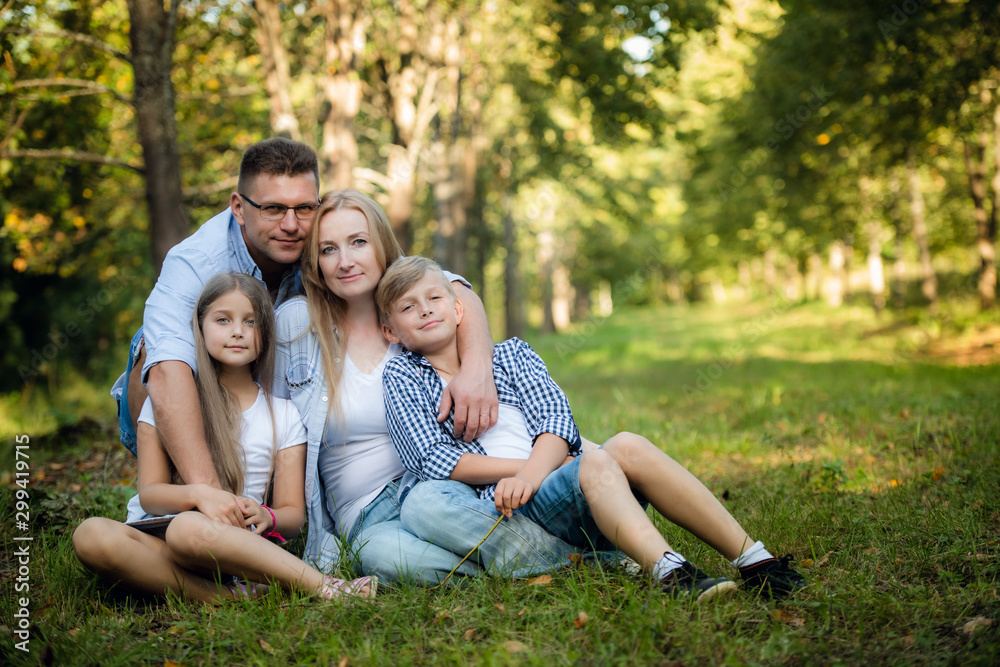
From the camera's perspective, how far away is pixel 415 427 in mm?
2961

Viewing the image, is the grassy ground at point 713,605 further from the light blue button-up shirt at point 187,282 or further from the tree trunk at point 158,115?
the tree trunk at point 158,115

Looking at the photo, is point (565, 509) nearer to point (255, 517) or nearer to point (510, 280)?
point (255, 517)

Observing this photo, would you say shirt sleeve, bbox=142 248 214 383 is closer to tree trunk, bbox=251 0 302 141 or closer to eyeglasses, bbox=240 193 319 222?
eyeglasses, bbox=240 193 319 222

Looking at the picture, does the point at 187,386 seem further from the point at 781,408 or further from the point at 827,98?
the point at 827,98

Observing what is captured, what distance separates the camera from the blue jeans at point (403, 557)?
9.37 ft

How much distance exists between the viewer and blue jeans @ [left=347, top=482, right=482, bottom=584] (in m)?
2.86

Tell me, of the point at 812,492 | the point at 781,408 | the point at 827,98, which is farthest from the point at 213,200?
the point at 827,98

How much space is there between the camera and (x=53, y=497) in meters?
4.05

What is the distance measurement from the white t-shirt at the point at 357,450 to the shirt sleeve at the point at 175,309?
0.68 meters

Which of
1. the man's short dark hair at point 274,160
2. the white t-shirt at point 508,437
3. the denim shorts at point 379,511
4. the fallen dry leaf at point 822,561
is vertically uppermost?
the man's short dark hair at point 274,160

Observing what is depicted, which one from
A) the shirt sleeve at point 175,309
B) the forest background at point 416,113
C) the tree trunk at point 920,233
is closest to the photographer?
the shirt sleeve at point 175,309

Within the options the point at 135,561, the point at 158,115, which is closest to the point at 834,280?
the point at 158,115

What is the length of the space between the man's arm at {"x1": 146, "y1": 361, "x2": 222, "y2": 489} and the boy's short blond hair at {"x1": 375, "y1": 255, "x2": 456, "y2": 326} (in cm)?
87

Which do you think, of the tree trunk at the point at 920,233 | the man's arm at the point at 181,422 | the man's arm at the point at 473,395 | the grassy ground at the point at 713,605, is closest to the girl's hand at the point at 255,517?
the man's arm at the point at 181,422
